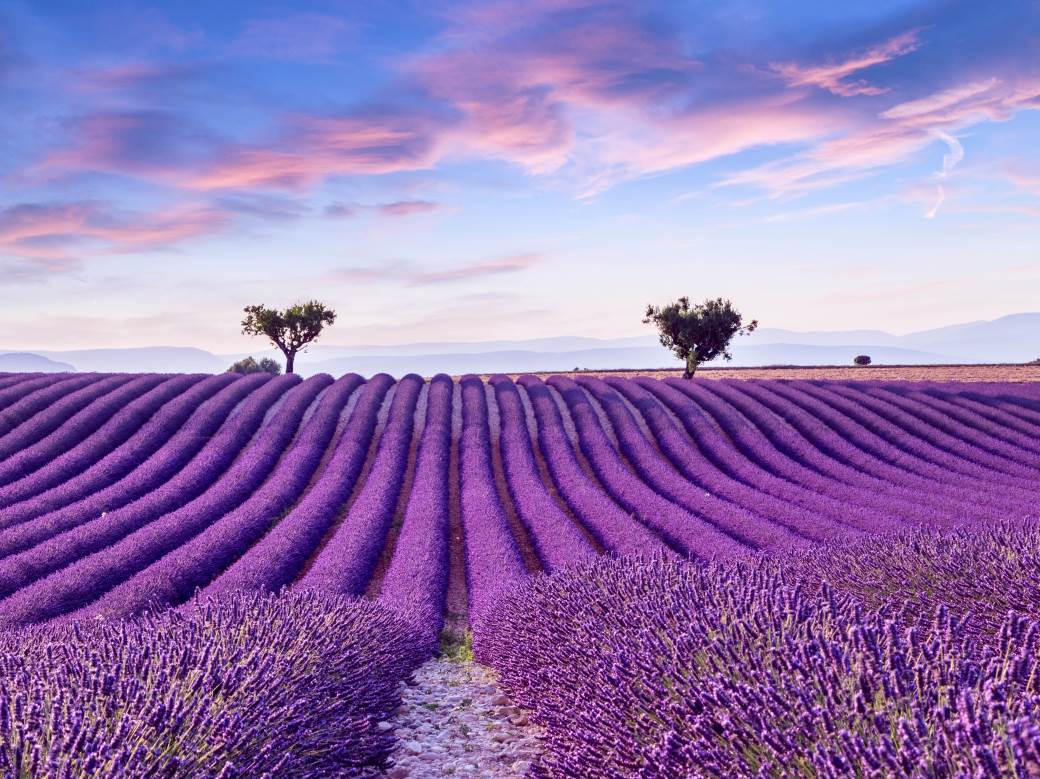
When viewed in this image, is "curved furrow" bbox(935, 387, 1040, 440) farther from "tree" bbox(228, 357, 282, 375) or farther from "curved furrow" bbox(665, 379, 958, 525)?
"tree" bbox(228, 357, 282, 375)

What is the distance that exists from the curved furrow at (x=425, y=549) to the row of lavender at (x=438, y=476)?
0.18ft

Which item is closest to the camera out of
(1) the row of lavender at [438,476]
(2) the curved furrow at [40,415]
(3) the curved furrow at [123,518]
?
(3) the curved furrow at [123,518]

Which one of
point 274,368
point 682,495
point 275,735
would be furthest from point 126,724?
point 274,368

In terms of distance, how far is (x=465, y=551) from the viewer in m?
11.6

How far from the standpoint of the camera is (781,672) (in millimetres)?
3020

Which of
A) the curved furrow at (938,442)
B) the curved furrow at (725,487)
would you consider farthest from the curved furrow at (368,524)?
the curved furrow at (938,442)

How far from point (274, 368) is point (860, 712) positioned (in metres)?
46.3

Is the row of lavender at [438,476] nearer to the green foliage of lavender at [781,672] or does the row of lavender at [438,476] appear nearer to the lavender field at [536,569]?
the lavender field at [536,569]

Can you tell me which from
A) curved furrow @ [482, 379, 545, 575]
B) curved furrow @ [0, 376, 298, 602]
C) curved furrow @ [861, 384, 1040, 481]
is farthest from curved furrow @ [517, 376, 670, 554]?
curved furrow @ [861, 384, 1040, 481]

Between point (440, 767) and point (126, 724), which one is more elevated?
point (126, 724)

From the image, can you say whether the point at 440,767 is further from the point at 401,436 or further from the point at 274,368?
the point at 274,368

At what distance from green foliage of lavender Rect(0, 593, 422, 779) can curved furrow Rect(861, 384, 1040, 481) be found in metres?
15.0

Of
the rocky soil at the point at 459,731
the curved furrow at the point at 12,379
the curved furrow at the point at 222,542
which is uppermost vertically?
the curved furrow at the point at 12,379

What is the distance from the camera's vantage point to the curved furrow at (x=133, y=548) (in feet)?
27.5
